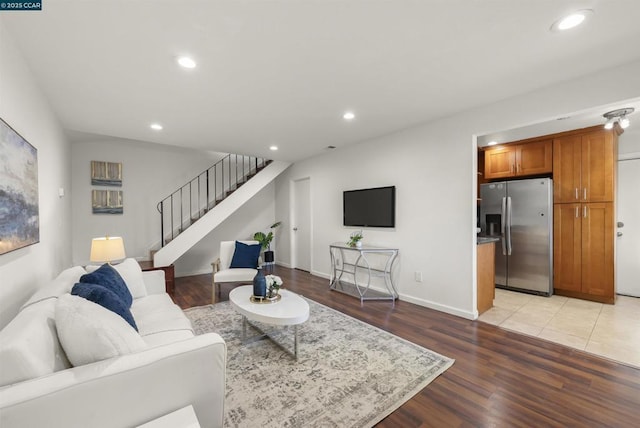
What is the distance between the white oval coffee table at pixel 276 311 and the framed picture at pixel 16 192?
159cm

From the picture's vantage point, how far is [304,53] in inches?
78.2

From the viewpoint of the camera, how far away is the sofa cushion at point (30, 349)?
0.99m

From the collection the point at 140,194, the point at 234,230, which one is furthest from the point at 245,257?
the point at 140,194

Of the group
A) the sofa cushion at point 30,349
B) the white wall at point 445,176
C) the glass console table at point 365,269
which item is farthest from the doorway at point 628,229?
the sofa cushion at point 30,349

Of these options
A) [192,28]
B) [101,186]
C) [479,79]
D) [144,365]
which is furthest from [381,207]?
[101,186]

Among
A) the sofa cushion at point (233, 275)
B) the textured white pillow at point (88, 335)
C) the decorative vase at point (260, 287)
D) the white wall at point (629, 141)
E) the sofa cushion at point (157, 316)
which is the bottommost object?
the sofa cushion at point (233, 275)

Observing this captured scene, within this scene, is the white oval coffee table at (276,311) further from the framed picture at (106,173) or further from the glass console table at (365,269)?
the framed picture at (106,173)

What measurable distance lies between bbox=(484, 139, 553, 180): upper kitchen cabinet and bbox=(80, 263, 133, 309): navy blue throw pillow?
5.53 metres

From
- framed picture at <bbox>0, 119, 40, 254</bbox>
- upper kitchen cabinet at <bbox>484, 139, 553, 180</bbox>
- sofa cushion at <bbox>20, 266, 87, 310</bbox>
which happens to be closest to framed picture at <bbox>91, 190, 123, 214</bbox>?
sofa cushion at <bbox>20, 266, 87, 310</bbox>

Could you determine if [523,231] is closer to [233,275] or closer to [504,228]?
[504,228]

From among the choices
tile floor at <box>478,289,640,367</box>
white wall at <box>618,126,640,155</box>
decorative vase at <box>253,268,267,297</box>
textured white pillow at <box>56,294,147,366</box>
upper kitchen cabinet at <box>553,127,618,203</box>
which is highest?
white wall at <box>618,126,640,155</box>

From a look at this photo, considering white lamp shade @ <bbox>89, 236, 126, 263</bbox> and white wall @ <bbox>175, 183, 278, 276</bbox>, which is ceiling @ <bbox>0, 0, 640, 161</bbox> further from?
white wall @ <bbox>175, 183, 278, 276</bbox>

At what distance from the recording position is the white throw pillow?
8.63 feet

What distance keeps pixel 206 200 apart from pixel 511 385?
18.8 feet
